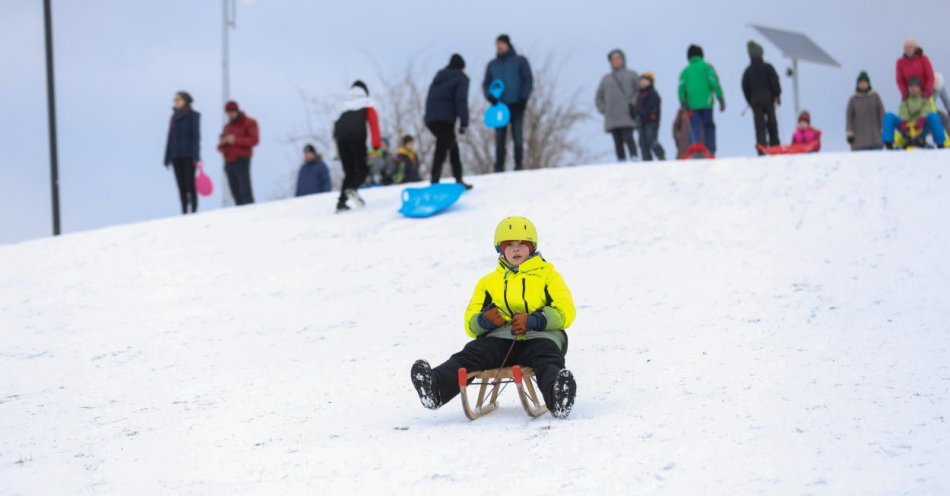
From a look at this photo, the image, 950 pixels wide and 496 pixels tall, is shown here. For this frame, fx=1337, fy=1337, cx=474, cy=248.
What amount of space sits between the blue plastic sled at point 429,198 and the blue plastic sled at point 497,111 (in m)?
1.07

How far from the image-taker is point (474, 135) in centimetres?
3944

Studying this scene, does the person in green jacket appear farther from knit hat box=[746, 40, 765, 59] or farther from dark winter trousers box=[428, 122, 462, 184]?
dark winter trousers box=[428, 122, 462, 184]

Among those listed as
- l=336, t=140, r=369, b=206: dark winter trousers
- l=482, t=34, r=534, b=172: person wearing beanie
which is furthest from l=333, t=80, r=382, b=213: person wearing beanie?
l=482, t=34, r=534, b=172: person wearing beanie

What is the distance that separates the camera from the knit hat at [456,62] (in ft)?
48.0

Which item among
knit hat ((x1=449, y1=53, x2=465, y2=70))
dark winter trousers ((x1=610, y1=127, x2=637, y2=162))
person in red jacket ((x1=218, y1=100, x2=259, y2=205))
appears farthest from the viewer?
person in red jacket ((x1=218, y1=100, x2=259, y2=205))

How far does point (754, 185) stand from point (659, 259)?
2.85m

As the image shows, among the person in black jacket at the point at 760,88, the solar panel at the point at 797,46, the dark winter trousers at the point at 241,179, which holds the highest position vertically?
the solar panel at the point at 797,46

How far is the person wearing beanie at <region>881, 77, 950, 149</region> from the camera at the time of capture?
15883mm

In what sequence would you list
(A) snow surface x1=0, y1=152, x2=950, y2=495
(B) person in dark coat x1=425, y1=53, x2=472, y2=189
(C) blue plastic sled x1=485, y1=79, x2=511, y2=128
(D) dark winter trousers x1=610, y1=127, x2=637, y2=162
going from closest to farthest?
(A) snow surface x1=0, y1=152, x2=950, y2=495, (B) person in dark coat x1=425, y1=53, x2=472, y2=189, (C) blue plastic sled x1=485, y1=79, x2=511, y2=128, (D) dark winter trousers x1=610, y1=127, x2=637, y2=162

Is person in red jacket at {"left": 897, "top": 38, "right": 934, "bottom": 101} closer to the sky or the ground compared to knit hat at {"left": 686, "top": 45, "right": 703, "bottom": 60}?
closer to the ground

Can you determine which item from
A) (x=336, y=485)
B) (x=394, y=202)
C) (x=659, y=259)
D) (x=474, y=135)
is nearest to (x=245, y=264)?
(x=394, y=202)

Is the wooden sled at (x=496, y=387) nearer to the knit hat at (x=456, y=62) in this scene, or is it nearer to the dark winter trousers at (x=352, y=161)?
the knit hat at (x=456, y=62)

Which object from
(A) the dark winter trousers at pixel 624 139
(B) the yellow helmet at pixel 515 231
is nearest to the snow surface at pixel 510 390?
(B) the yellow helmet at pixel 515 231

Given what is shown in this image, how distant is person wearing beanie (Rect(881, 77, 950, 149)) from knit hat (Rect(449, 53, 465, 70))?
5415mm
